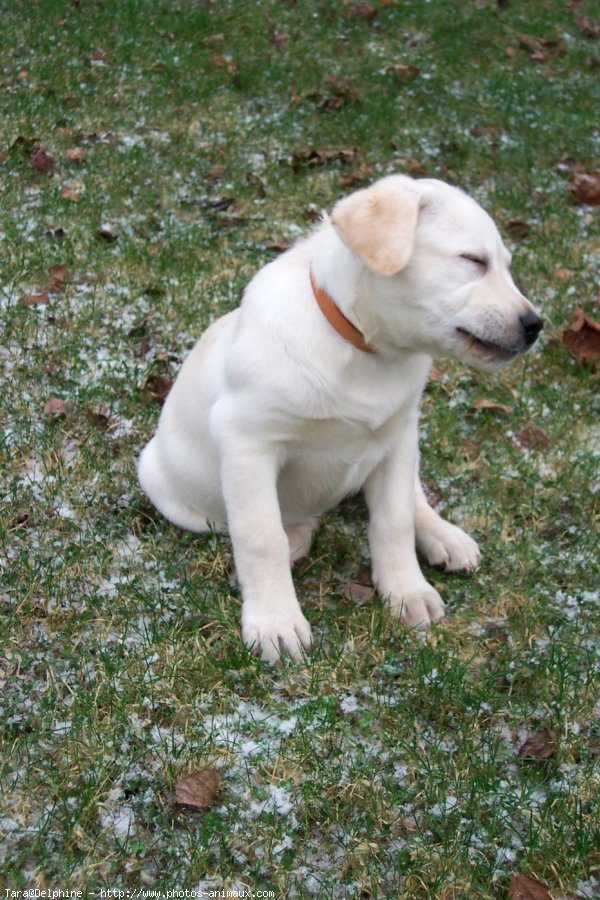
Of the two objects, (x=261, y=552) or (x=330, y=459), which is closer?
(x=261, y=552)

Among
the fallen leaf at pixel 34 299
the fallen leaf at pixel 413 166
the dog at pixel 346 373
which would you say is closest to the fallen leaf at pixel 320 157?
the fallen leaf at pixel 413 166

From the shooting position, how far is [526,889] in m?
2.19

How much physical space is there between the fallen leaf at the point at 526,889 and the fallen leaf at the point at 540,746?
1.30 ft

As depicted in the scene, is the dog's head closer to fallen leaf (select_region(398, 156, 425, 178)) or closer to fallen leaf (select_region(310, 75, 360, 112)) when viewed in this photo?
fallen leaf (select_region(398, 156, 425, 178))

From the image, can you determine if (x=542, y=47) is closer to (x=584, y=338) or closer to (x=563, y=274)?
(x=563, y=274)

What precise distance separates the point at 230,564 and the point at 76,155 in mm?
3604

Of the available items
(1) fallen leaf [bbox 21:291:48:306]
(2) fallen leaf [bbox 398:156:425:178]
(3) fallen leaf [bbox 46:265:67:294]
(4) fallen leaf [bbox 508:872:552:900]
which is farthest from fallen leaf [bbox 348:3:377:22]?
(4) fallen leaf [bbox 508:872:552:900]

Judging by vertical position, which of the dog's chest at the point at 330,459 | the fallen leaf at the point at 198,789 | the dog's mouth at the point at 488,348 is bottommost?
the fallen leaf at the point at 198,789

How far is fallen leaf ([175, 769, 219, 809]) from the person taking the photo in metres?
2.37

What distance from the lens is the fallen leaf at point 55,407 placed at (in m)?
3.88

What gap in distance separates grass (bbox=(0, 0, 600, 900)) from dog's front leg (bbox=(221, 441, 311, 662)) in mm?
83

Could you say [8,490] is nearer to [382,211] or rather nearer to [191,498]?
[191,498]

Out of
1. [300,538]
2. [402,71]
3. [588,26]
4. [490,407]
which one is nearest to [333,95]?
[402,71]

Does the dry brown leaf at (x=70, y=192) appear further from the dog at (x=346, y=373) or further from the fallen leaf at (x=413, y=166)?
the dog at (x=346, y=373)
